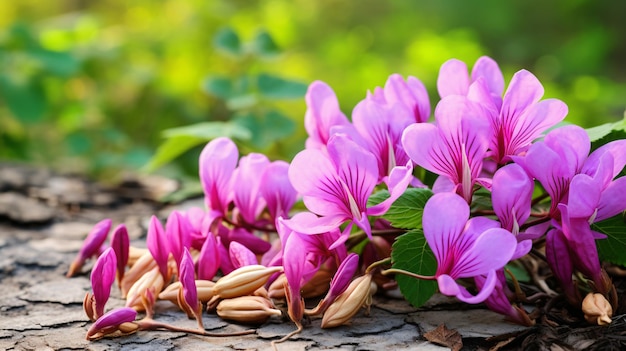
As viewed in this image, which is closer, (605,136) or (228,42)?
(605,136)

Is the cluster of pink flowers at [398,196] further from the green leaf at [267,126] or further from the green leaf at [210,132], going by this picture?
the green leaf at [267,126]

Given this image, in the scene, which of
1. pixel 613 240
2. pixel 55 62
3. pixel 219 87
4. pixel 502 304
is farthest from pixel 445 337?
pixel 55 62

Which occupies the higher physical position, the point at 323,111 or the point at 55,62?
the point at 55,62

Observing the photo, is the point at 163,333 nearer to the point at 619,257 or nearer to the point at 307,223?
the point at 307,223

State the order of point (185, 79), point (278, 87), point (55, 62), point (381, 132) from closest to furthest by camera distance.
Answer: point (381, 132)
point (278, 87)
point (55, 62)
point (185, 79)

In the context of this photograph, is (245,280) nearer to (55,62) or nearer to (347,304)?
(347,304)

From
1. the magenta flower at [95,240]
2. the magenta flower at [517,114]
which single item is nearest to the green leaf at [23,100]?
the magenta flower at [95,240]

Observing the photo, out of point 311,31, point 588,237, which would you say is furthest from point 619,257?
point 311,31
